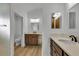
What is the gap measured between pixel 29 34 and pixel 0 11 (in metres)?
4.40

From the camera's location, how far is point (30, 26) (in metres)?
6.91

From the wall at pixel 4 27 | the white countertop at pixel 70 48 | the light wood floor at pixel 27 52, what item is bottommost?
the light wood floor at pixel 27 52

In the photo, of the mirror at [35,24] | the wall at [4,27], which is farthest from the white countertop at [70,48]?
the mirror at [35,24]

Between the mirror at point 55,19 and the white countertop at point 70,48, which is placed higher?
the mirror at point 55,19

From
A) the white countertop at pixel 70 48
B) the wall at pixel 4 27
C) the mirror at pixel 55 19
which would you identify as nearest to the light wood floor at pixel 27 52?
the mirror at pixel 55 19

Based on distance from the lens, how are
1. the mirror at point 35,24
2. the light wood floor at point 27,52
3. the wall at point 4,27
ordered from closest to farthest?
1. the wall at point 4,27
2. the light wood floor at point 27,52
3. the mirror at point 35,24

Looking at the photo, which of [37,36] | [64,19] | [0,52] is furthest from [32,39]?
[0,52]

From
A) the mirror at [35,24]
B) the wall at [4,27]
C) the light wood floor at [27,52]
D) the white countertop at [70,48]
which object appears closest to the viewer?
the white countertop at [70,48]

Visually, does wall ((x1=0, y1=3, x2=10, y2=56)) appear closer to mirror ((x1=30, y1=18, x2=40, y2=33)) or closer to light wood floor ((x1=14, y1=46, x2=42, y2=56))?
light wood floor ((x1=14, y1=46, x2=42, y2=56))

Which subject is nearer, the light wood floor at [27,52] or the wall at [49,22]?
the wall at [49,22]

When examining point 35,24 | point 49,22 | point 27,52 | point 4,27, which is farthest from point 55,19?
point 35,24

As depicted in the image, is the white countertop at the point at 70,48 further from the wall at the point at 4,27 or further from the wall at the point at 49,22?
the wall at the point at 49,22

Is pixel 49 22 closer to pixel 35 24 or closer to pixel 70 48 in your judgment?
pixel 70 48

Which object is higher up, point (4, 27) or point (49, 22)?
point (49, 22)
